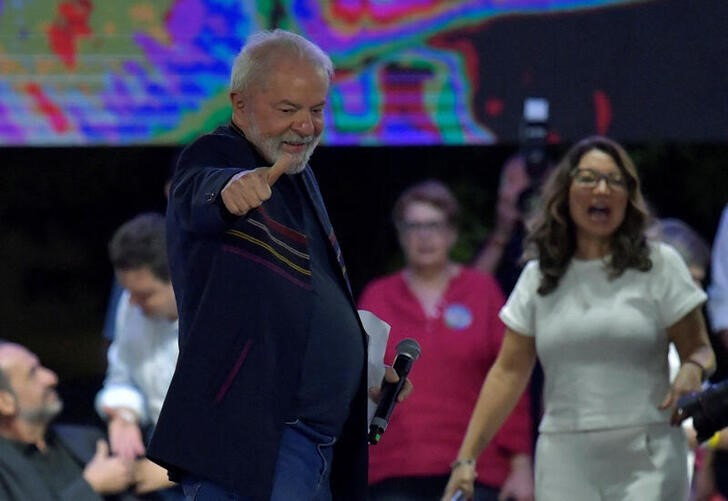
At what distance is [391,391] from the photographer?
4.04m

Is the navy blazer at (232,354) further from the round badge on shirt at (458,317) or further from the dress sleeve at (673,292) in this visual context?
the round badge on shirt at (458,317)

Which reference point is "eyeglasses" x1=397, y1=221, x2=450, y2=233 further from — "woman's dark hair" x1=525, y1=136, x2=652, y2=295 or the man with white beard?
the man with white beard

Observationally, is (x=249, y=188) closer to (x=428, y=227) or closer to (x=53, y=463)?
(x=53, y=463)

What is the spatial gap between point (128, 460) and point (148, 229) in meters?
0.84

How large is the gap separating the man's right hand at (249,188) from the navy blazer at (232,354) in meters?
0.12

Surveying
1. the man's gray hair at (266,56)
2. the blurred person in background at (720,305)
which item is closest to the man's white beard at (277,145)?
the man's gray hair at (266,56)

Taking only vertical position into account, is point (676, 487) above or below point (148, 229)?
below

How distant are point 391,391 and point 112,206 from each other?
565 centimetres

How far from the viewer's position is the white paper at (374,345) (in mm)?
3955

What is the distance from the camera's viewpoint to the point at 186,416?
141 inches

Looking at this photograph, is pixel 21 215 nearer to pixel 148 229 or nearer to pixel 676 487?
pixel 148 229

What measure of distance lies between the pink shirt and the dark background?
2427mm

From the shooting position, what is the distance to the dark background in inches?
350

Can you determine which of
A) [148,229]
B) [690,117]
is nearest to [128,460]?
[148,229]
